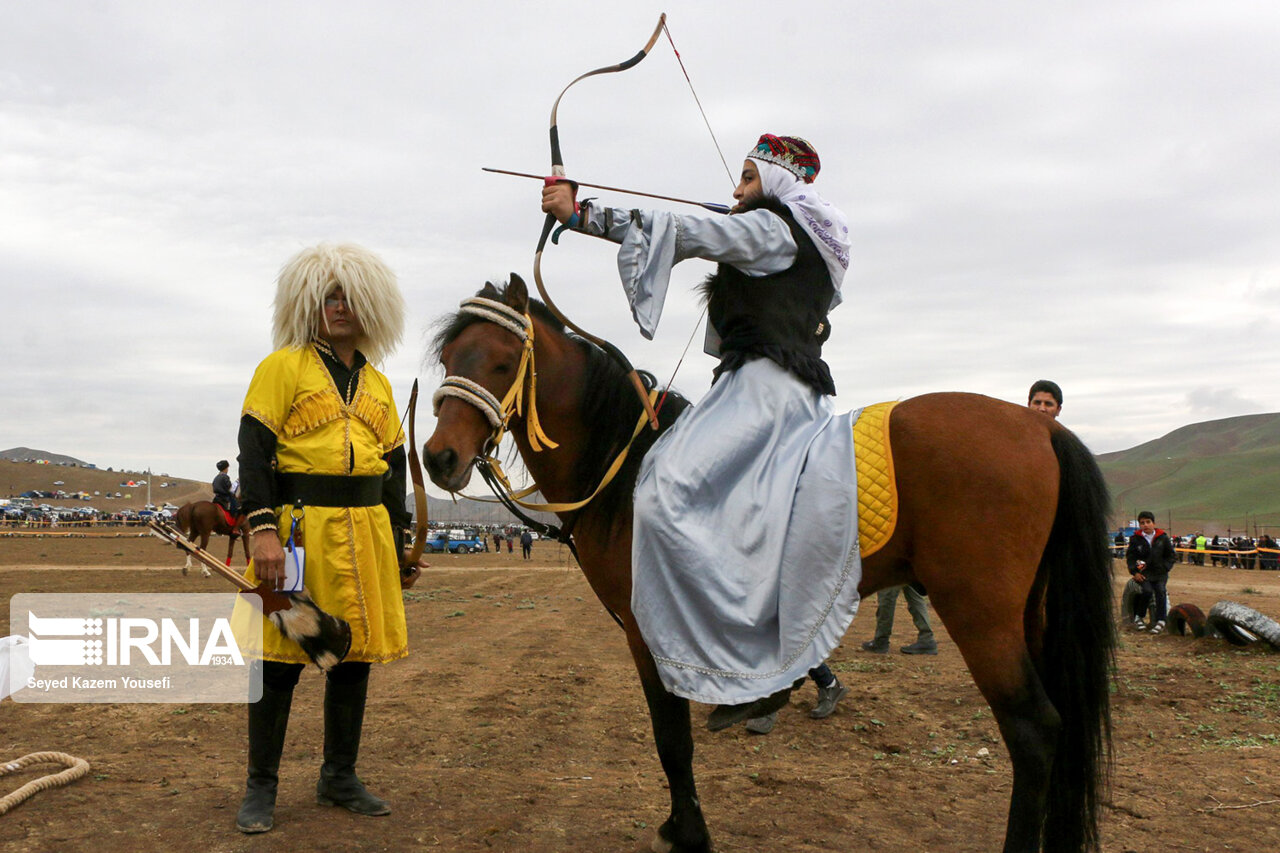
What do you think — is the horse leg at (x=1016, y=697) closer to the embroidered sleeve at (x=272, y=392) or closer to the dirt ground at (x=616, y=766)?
the dirt ground at (x=616, y=766)

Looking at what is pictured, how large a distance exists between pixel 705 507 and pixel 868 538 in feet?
1.99

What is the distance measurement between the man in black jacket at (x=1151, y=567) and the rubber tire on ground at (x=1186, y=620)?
277 mm

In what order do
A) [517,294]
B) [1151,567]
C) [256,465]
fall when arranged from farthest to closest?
[1151,567]
[256,465]
[517,294]

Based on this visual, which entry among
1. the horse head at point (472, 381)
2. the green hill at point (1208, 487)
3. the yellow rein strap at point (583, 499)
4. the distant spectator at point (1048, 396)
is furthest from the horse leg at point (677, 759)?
the green hill at point (1208, 487)

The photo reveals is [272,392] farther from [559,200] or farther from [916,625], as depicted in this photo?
[916,625]

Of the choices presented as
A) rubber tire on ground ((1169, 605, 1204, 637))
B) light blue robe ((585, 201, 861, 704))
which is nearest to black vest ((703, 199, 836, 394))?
light blue robe ((585, 201, 861, 704))

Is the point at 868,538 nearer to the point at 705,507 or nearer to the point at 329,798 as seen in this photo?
the point at 705,507

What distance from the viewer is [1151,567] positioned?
11.6 metres

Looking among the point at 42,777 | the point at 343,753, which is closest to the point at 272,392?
the point at 343,753

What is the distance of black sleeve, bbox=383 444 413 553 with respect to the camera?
4336mm

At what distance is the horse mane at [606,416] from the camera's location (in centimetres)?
363

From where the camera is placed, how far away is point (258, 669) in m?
3.96

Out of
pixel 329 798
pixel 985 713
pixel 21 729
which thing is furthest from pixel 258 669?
pixel 985 713

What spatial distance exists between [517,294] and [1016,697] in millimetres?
2471
